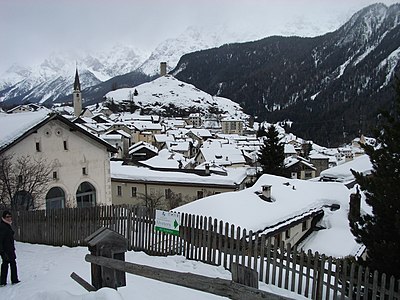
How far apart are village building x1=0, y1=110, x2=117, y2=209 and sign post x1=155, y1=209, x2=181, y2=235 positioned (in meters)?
13.1

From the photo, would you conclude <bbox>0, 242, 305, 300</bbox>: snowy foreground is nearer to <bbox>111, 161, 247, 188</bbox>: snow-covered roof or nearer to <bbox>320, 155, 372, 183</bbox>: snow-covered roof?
<bbox>111, 161, 247, 188</bbox>: snow-covered roof

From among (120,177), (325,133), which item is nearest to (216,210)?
(120,177)

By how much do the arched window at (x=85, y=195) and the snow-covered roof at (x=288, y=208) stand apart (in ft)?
24.9

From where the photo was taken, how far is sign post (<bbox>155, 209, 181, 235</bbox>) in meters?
11.2

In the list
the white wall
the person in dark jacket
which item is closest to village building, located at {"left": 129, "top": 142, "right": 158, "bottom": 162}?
the white wall

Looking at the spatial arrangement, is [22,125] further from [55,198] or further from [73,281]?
[73,281]

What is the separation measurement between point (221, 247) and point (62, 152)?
56.4 ft

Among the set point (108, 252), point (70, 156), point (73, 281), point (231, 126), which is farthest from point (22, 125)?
point (231, 126)

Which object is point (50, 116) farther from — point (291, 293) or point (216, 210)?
point (291, 293)

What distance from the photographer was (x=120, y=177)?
41688 millimetres

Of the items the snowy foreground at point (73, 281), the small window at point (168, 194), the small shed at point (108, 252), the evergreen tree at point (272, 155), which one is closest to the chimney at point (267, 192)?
the snowy foreground at point (73, 281)

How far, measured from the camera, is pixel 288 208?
2459 cm

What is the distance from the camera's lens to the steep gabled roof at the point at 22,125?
70.7ft

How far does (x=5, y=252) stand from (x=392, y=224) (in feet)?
28.1
